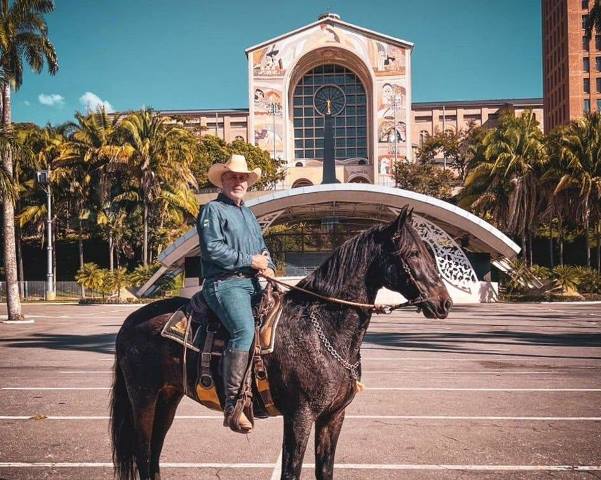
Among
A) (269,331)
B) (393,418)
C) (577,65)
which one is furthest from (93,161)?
(577,65)

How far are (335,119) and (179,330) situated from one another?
89.2m

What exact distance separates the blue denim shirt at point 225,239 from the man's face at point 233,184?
4 centimetres

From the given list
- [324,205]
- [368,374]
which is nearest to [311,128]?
[324,205]

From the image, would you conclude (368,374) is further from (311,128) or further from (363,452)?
(311,128)

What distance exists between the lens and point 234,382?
4031 mm

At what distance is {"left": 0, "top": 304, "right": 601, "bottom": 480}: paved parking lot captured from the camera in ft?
17.8

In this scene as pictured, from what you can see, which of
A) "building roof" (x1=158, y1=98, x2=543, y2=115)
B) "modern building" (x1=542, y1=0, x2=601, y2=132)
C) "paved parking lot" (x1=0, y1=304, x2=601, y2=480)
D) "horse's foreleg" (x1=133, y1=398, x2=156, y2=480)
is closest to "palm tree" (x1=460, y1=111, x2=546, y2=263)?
"paved parking lot" (x1=0, y1=304, x2=601, y2=480)

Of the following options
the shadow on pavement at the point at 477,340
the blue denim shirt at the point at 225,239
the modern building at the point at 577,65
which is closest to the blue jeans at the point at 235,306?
the blue denim shirt at the point at 225,239

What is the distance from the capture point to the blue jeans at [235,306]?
13.3 ft

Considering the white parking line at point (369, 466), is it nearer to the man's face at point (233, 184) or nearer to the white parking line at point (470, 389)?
the man's face at point (233, 184)

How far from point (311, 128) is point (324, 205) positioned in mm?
54868

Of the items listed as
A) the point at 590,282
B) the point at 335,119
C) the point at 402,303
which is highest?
the point at 335,119

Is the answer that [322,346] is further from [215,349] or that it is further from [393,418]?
[393,418]

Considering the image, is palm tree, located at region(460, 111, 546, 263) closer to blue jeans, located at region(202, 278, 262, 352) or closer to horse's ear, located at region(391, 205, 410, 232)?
horse's ear, located at region(391, 205, 410, 232)
